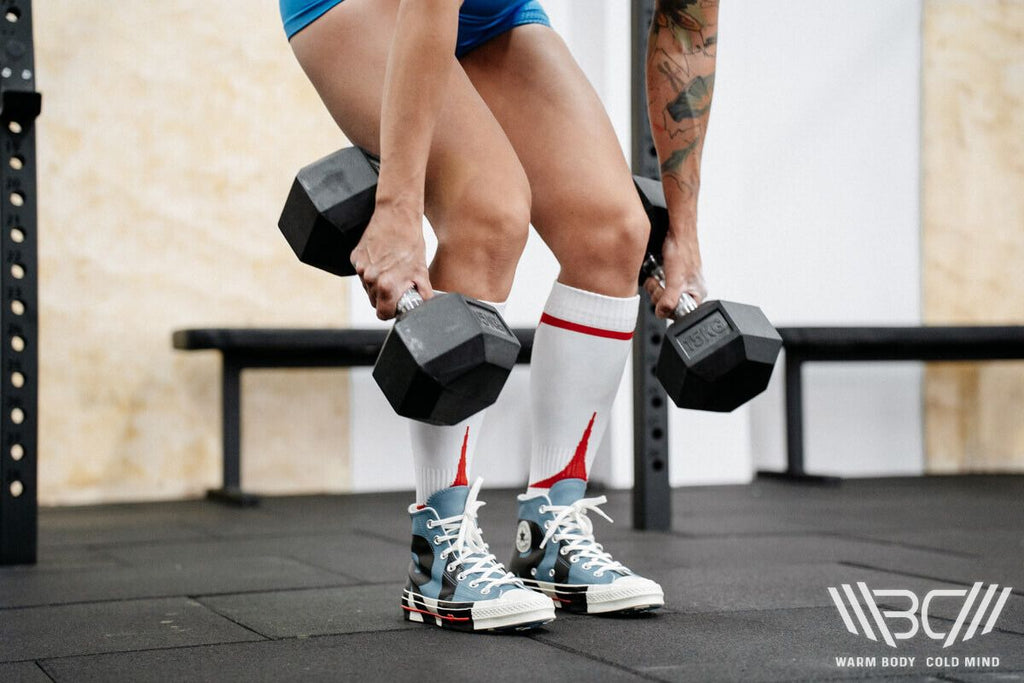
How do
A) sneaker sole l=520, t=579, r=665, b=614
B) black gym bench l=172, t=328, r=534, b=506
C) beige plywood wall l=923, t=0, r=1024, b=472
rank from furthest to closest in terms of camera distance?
beige plywood wall l=923, t=0, r=1024, b=472 < black gym bench l=172, t=328, r=534, b=506 < sneaker sole l=520, t=579, r=665, b=614

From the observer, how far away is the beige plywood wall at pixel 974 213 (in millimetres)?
3783

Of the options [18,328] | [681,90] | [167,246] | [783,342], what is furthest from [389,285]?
[167,246]

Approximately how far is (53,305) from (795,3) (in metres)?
2.43

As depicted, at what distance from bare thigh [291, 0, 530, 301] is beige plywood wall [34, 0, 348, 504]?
2.02 m

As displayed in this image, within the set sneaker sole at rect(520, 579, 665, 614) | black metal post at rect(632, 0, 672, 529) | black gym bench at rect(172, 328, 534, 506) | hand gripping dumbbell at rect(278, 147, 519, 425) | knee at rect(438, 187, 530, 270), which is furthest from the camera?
black gym bench at rect(172, 328, 534, 506)

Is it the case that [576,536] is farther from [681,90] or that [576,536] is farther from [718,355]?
[681,90]

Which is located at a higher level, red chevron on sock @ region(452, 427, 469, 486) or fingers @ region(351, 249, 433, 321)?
fingers @ region(351, 249, 433, 321)

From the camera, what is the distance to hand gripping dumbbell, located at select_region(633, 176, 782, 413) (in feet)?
4.16

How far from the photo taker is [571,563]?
134 centimetres

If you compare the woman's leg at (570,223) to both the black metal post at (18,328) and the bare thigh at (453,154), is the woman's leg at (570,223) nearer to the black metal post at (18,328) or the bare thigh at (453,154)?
the bare thigh at (453,154)

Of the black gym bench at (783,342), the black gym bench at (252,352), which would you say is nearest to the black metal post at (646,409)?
the black gym bench at (783,342)

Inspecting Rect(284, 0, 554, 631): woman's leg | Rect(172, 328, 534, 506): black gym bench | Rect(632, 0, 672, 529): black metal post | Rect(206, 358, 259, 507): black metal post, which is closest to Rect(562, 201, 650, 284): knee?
Rect(284, 0, 554, 631): woman's leg

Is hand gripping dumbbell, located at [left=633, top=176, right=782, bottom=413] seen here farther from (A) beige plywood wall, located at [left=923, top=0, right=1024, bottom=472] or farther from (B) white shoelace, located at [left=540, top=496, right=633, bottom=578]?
(A) beige plywood wall, located at [left=923, top=0, right=1024, bottom=472]

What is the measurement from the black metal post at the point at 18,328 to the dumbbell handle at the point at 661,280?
1037 mm
